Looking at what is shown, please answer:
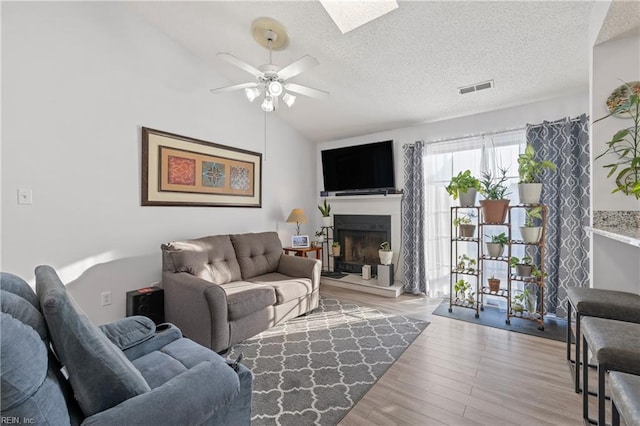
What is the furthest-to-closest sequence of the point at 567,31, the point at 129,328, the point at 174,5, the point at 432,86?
the point at 432,86 → the point at 174,5 → the point at 567,31 → the point at 129,328

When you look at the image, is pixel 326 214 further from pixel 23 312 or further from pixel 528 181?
pixel 23 312

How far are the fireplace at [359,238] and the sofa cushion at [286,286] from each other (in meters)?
1.70

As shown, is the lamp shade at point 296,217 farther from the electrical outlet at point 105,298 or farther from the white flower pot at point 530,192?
the white flower pot at point 530,192

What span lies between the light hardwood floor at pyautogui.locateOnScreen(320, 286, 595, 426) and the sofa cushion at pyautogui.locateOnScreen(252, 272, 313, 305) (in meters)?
1.24

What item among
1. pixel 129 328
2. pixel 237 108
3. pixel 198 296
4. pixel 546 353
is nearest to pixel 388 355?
pixel 546 353

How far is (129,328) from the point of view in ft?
5.25

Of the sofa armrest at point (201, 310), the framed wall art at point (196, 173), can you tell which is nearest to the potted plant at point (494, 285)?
the sofa armrest at point (201, 310)

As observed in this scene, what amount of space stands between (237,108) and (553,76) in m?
3.66

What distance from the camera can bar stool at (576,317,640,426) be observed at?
3.57ft

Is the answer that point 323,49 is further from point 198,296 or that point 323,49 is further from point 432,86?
point 198,296

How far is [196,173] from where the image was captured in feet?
11.3

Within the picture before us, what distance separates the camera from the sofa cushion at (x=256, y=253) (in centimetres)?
337

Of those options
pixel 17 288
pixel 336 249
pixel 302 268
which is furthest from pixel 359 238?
pixel 17 288

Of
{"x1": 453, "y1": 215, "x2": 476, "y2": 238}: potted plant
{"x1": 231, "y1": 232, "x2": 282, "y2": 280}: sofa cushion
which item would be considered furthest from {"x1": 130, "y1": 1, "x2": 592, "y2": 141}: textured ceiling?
{"x1": 231, "y1": 232, "x2": 282, "y2": 280}: sofa cushion
